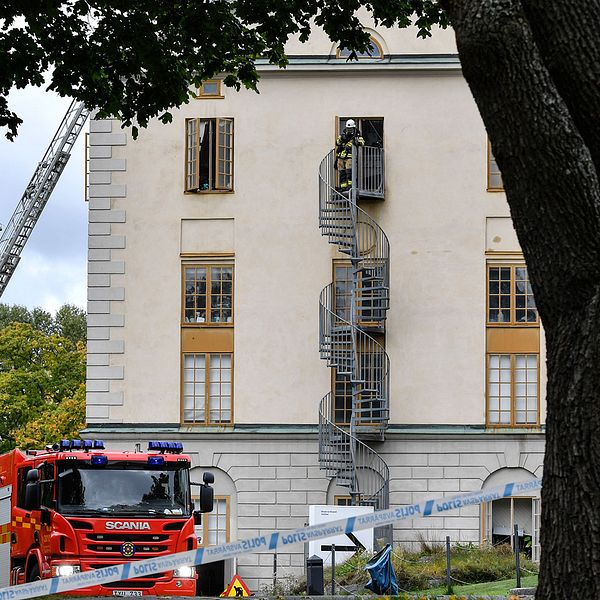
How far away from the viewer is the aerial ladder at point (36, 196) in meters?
42.0

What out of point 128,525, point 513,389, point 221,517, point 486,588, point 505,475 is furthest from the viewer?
point 513,389

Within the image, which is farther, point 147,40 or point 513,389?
point 513,389

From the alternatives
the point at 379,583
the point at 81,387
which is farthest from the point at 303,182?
the point at 81,387

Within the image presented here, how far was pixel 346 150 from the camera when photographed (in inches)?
1403

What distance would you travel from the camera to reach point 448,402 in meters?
35.8

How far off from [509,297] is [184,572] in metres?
17.0

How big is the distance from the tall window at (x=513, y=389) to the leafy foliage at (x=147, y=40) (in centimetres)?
1788

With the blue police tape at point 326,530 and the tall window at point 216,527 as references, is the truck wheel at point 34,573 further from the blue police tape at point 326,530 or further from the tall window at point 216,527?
the tall window at point 216,527

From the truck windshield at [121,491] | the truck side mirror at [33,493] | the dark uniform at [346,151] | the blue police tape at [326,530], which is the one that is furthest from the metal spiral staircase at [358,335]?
the blue police tape at [326,530]

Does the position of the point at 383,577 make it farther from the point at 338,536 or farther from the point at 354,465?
the point at 354,465

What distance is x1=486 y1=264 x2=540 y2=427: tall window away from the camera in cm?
3559

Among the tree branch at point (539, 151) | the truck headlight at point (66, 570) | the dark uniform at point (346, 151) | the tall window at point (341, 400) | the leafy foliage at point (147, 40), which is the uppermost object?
the dark uniform at point (346, 151)

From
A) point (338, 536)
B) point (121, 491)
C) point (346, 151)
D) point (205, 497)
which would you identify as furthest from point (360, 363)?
point (121, 491)

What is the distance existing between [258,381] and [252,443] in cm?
164
